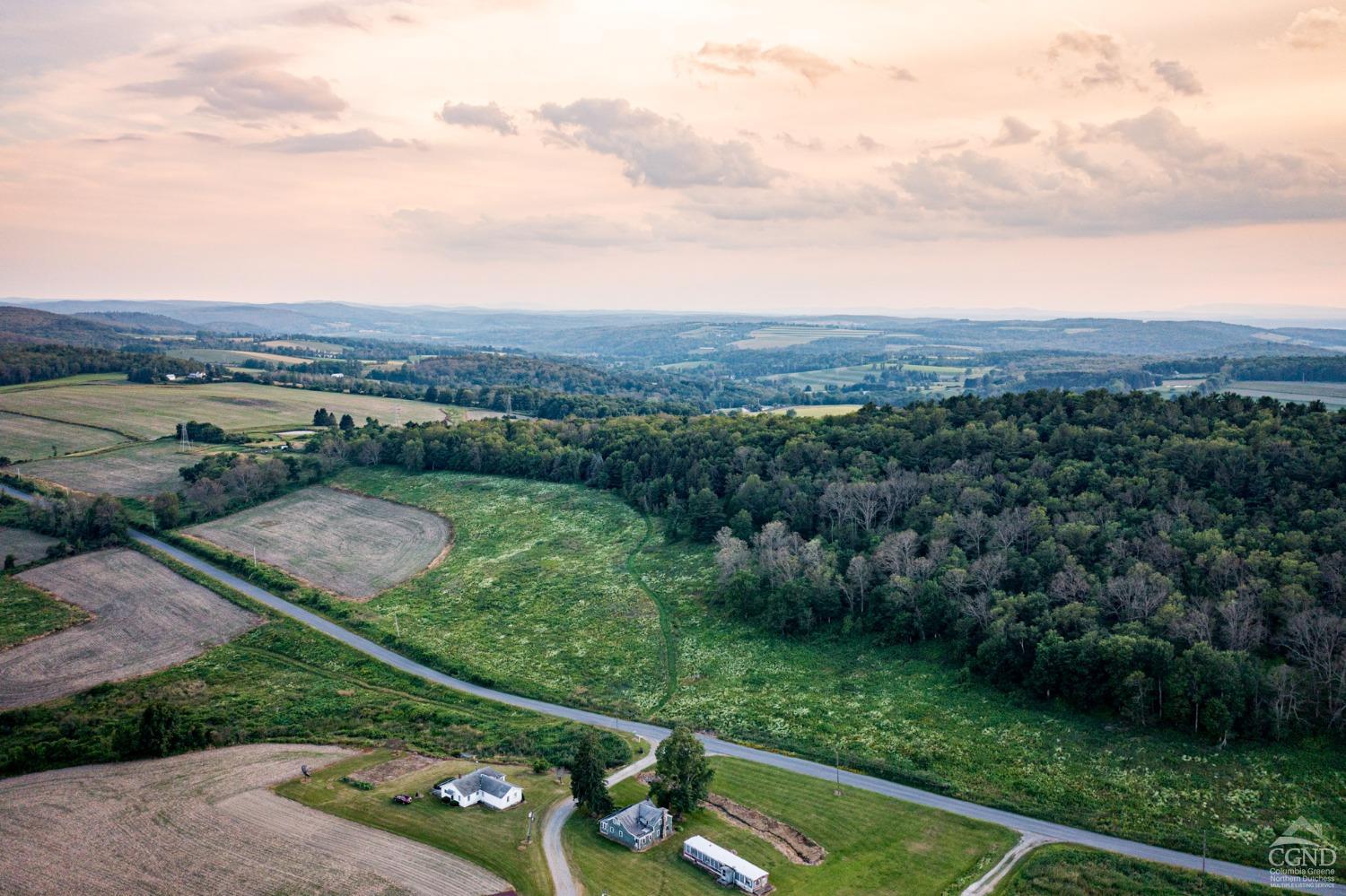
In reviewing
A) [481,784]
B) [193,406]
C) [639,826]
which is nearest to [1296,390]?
[639,826]

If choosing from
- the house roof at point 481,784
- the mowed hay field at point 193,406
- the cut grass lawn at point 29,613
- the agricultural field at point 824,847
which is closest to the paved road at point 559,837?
the agricultural field at point 824,847

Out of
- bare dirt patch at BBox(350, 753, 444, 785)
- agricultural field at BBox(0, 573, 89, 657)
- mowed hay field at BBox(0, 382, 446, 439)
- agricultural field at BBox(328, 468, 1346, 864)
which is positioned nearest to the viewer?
agricultural field at BBox(328, 468, 1346, 864)

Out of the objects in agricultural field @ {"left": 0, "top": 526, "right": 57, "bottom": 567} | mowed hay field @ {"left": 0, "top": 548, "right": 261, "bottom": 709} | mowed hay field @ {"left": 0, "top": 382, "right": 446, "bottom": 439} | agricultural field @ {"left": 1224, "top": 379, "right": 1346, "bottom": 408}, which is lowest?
mowed hay field @ {"left": 0, "top": 548, "right": 261, "bottom": 709}

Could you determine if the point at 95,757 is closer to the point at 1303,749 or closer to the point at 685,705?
the point at 685,705

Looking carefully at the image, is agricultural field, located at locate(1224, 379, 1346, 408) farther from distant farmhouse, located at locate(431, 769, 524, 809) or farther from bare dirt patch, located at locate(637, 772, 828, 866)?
distant farmhouse, located at locate(431, 769, 524, 809)

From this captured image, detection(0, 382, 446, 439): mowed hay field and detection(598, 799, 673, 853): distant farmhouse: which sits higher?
detection(0, 382, 446, 439): mowed hay field

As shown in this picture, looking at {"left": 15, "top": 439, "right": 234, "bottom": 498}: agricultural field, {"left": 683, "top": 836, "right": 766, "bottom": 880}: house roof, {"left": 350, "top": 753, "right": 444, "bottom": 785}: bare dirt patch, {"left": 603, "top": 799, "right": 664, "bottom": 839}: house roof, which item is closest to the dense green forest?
{"left": 683, "top": 836, "right": 766, "bottom": 880}: house roof
